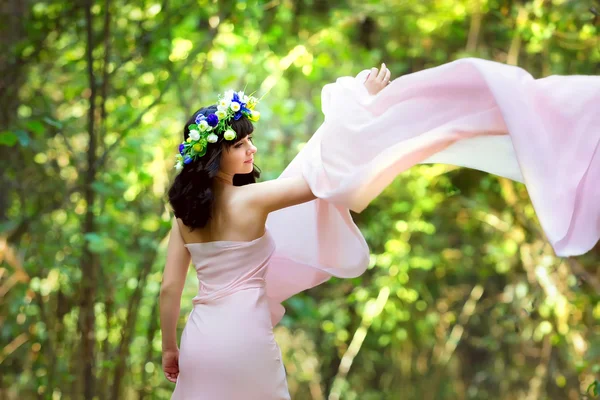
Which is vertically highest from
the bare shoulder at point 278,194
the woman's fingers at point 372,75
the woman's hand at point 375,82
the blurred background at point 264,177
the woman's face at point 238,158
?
the woman's fingers at point 372,75

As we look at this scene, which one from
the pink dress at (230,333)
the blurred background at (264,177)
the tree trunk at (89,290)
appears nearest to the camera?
the pink dress at (230,333)

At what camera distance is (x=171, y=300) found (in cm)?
277

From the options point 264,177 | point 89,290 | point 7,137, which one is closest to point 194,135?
point 7,137

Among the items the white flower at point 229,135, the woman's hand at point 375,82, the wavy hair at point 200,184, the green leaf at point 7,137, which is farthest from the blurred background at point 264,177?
the woman's hand at point 375,82

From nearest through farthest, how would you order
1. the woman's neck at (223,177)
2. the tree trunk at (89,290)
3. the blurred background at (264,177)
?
the woman's neck at (223,177) → the tree trunk at (89,290) → the blurred background at (264,177)

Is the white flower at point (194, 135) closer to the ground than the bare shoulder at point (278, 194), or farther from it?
farther from it

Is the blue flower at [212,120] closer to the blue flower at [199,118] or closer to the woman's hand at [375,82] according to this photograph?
the blue flower at [199,118]

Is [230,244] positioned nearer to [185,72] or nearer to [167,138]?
[185,72]

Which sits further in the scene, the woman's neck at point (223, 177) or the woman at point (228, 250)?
the woman's neck at point (223, 177)

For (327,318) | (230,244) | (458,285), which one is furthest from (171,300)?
(458,285)

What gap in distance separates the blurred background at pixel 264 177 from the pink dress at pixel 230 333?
4.16ft

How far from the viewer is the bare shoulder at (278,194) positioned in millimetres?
2539

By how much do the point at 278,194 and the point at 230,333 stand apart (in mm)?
440

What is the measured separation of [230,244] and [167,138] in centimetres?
284
